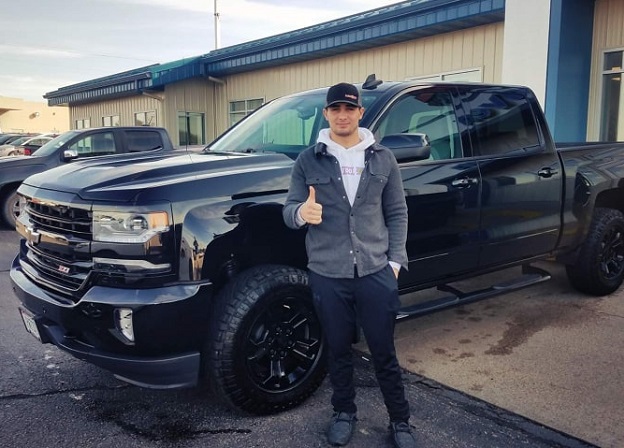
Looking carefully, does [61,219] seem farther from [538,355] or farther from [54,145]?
[54,145]

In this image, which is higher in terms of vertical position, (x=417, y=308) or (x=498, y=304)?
(x=417, y=308)

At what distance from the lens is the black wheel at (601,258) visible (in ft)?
17.1

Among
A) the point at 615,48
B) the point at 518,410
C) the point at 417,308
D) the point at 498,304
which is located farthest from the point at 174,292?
the point at 615,48

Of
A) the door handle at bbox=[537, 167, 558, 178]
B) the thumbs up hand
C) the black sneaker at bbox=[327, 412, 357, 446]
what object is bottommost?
the black sneaker at bbox=[327, 412, 357, 446]

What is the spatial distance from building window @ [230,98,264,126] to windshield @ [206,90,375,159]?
13.8m

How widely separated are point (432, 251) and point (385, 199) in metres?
1.18

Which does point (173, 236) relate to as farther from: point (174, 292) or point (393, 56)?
point (393, 56)

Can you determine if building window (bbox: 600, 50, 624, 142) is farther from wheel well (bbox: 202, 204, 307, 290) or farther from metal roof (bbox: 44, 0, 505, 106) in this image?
wheel well (bbox: 202, 204, 307, 290)

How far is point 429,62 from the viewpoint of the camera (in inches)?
499

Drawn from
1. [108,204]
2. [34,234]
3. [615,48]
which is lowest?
[34,234]

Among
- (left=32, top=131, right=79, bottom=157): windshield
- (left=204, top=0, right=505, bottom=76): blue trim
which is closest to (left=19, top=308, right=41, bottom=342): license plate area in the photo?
(left=32, top=131, right=79, bottom=157): windshield

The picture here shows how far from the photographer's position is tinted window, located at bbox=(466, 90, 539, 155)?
434cm

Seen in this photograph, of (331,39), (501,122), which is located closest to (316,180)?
(501,122)

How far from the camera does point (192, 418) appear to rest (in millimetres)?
3270
